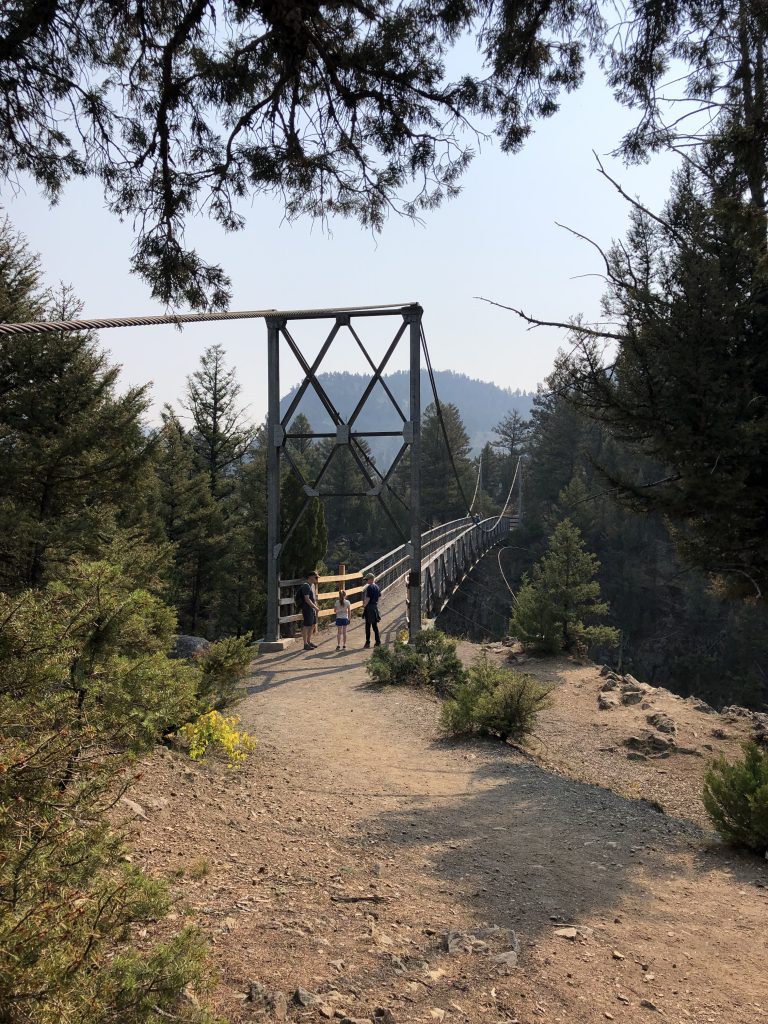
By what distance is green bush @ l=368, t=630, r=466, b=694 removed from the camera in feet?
31.2

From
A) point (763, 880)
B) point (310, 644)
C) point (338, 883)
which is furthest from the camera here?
point (310, 644)

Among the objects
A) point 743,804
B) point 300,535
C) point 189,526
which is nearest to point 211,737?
point 743,804

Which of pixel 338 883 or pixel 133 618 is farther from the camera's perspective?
pixel 338 883

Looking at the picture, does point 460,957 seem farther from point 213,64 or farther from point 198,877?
point 213,64

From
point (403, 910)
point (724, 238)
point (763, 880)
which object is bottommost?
point (763, 880)

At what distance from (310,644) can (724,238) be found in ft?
27.8

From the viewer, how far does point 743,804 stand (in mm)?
4570

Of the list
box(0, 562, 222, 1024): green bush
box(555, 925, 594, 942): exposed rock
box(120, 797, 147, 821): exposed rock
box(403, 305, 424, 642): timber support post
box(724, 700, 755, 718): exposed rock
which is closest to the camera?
box(0, 562, 222, 1024): green bush

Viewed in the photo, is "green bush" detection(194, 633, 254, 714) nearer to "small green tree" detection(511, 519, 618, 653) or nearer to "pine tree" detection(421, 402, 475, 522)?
"small green tree" detection(511, 519, 618, 653)

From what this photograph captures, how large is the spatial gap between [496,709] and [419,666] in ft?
8.66

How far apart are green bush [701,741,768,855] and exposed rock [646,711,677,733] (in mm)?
4276

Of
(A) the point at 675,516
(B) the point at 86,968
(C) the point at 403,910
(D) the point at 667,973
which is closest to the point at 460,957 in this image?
(C) the point at 403,910

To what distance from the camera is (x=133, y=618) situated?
9.96ft

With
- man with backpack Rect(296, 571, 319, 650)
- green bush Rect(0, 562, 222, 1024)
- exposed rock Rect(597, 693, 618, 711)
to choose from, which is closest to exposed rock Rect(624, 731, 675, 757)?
exposed rock Rect(597, 693, 618, 711)
